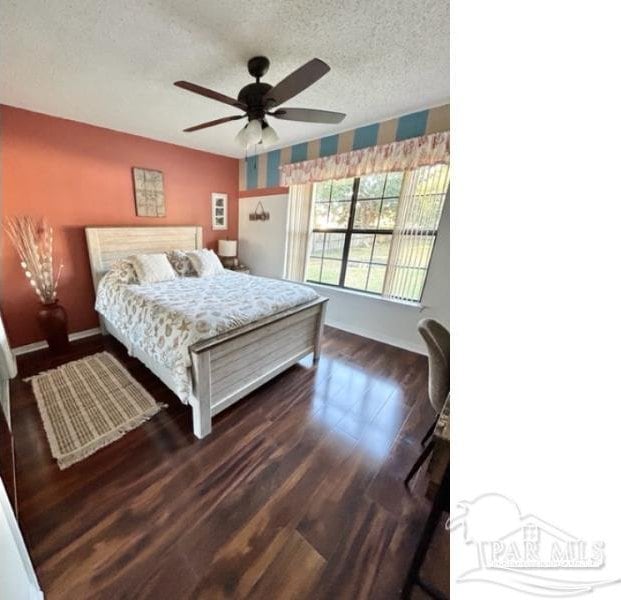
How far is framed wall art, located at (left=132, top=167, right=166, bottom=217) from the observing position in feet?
10.3

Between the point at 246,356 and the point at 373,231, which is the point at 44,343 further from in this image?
the point at 373,231

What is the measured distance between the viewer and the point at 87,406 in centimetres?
189

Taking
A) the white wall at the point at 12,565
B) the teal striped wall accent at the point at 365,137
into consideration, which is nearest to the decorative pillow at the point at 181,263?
the teal striped wall accent at the point at 365,137

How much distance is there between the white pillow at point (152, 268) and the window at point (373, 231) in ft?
5.97

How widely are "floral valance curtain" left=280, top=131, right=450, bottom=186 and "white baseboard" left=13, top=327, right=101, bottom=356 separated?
3027 mm

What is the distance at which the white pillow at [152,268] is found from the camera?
9.03 feet

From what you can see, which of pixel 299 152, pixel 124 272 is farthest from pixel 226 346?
pixel 299 152

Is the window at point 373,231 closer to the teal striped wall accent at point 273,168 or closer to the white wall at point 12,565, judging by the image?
the teal striped wall accent at point 273,168

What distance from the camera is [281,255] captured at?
3967mm

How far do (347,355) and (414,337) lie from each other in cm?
82

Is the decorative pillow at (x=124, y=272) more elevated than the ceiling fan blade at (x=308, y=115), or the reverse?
the ceiling fan blade at (x=308, y=115)
